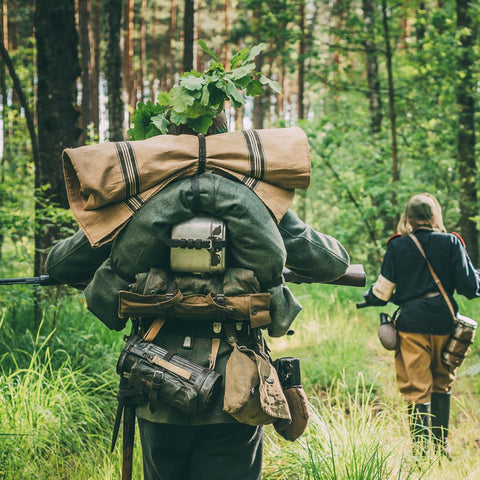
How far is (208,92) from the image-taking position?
7.00 ft

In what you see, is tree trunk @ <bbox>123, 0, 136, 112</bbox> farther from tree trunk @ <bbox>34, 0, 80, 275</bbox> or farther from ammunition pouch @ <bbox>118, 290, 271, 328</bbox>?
ammunition pouch @ <bbox>118, 290, 271, 328</bbox>

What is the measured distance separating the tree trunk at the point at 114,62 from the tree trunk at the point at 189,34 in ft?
4.14

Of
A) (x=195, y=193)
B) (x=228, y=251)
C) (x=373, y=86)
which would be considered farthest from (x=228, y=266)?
(x=373, y=86)

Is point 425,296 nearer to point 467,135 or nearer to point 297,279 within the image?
point 297,279

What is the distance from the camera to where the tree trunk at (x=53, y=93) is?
19.0 feet

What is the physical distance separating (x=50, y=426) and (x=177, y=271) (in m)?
2.14

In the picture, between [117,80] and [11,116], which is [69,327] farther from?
[117,80]

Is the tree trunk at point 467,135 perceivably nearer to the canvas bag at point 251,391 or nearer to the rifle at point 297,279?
the rifle at point 297,279

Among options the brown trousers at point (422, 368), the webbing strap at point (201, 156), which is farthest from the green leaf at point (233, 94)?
the brown trousers at point (422, 368)

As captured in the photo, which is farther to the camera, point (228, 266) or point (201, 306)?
point (228, 266)

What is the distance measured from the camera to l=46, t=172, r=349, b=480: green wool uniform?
77.2 inches

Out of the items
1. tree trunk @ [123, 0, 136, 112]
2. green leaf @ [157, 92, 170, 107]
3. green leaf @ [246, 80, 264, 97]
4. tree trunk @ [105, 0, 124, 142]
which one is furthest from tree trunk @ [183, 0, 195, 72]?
tree trunk @ [123, 0, 136, 112]

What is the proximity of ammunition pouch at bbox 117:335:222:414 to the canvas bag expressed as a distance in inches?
2.8

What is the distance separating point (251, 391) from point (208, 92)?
46.4 inches
